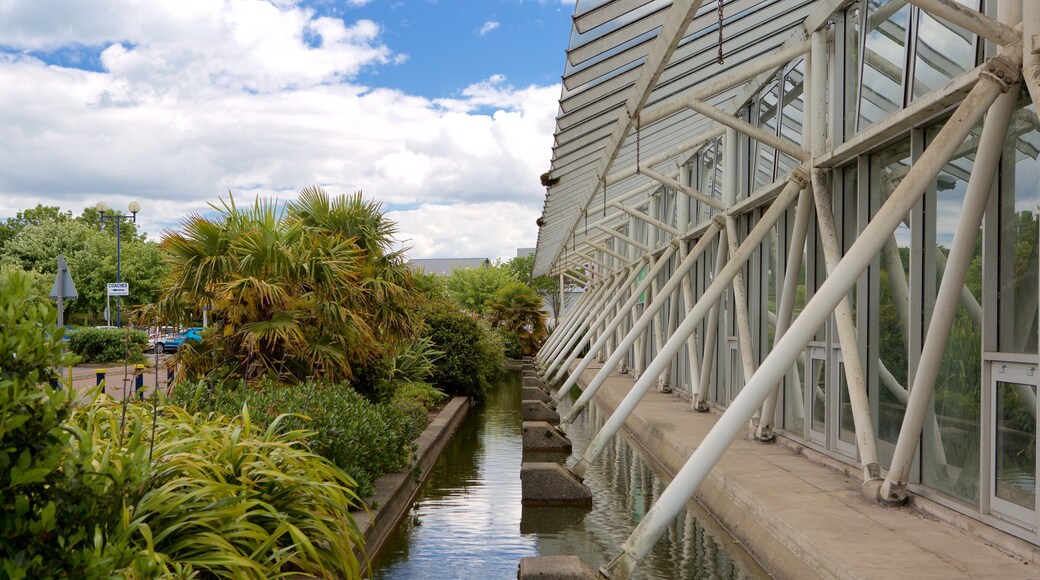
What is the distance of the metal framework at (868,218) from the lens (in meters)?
6.42

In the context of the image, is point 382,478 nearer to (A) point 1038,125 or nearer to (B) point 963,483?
(B) point 963,483

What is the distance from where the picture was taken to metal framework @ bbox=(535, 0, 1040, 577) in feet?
21.1

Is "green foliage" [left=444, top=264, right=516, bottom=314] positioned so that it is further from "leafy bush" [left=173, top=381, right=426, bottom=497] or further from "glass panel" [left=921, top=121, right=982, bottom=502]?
"glass panel" [left=921, top=121, right=982, bottom=502]

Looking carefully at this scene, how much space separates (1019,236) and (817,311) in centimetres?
144

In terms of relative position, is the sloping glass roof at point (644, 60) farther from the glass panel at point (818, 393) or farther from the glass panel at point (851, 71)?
the glass panel at point (818, 393)

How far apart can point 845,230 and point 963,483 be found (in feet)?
11.2

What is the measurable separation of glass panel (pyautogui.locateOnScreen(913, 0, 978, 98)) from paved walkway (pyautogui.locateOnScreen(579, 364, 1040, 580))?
3324 mm

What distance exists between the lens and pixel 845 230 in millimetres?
9836

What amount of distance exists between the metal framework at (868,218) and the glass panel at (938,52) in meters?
0.02

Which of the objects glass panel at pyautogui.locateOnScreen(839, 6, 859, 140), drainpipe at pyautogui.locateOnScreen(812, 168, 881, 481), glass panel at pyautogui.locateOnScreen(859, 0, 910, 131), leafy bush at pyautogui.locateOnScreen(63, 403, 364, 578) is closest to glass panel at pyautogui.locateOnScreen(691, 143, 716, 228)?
glass panel at pyautogui.locateOnScreen(839, 6, 859, 140)

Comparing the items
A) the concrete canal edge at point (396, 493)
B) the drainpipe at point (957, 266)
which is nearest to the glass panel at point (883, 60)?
the drainpipe at point (957, 266)

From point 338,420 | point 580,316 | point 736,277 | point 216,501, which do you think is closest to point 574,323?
point 580,316

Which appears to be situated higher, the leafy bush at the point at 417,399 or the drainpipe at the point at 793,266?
the drainpipe at the point at 793,266

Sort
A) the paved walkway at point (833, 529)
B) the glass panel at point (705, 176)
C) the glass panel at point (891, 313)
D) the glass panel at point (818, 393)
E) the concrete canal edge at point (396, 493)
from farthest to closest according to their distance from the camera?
the glass panel at point (705, 176)
the glass panel at point (818, 393)
the glass panel at point (891, 313)
the concrete canal edge at point (396, 493)
the paved walkway at point (833, 529)
